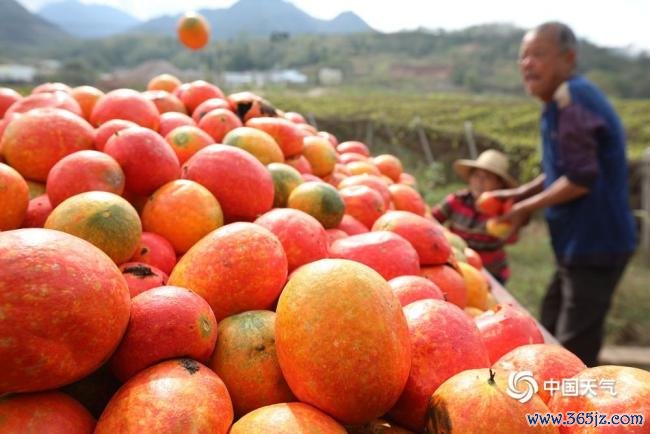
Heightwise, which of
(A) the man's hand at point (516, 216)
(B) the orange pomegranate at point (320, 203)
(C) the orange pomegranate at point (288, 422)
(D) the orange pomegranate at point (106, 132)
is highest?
(D) the orange pomegranate at point (106, 132)

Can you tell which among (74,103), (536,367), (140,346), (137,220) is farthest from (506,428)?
(74,103)

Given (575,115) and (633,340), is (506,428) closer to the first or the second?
(575,115)

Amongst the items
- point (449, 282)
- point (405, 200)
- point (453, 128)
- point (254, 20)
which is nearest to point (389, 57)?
point (453, 128)

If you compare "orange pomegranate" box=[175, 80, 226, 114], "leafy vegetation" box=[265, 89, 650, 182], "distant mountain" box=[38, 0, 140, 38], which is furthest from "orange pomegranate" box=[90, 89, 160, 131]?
"distant mountain" box=[38, 0, 140, 38]

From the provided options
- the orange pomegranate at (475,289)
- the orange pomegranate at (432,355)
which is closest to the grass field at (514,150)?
the orange pomegranate at (475,289)

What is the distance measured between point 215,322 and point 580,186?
323cm

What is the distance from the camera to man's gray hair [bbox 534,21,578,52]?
3697 mm

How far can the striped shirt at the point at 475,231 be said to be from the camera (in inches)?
182

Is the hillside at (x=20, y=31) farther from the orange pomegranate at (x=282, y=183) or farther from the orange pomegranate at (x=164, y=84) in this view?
→ the orange pomegranate at (x=282, y=183)

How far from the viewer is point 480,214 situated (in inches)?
186

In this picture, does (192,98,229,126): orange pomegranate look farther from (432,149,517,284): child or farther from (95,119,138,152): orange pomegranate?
(432,149,517,284): child

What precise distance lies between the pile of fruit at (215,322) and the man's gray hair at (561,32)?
9.21 ft

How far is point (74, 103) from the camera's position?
Answer: 2219 millimetres

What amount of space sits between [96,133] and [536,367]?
5.51ft
